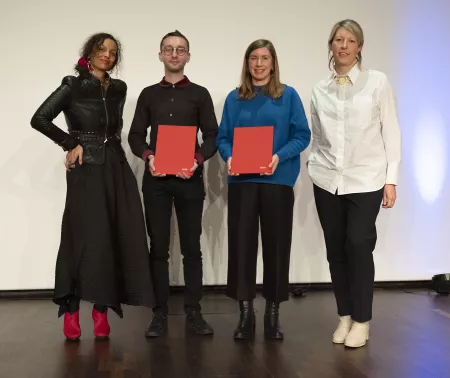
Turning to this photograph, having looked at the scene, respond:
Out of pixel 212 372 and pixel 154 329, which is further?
pixel 154 329

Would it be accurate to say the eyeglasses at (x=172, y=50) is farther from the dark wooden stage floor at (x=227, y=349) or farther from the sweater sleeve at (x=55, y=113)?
the dark wooden stage floor at (x=227, y=349)

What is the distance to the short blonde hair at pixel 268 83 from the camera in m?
2.57

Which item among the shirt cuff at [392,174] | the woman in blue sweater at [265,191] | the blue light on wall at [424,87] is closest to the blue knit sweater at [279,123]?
the woman in blue sweater at [265,191]

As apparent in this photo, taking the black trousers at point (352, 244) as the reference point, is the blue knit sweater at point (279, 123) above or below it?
above

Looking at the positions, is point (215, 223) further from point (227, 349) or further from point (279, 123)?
point (227, 349)

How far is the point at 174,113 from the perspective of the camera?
106 inches

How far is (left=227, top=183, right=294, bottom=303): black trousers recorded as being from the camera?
2.59 m

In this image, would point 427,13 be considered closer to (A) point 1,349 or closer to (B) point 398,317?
(B) point 398,317

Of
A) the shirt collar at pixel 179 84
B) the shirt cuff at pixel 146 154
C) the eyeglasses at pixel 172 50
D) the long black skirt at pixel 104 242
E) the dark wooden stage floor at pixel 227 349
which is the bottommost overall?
the dark wooden stage floor at pixel 227 349

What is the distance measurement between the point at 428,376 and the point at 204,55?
7.79 feet

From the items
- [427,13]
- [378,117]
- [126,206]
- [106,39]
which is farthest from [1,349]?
[427,13]

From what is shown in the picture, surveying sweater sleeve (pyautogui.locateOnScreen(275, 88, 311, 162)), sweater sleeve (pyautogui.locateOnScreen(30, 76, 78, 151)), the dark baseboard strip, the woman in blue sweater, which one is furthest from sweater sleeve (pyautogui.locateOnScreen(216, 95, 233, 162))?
the dark baseboard strip

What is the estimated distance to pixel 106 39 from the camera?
258cm

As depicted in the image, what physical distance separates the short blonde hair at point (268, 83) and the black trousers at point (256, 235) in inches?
16.4
